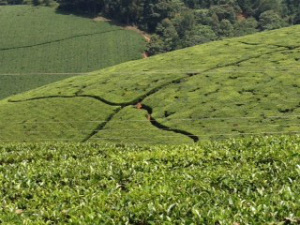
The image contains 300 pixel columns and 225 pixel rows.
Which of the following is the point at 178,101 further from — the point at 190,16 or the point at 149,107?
the point at 190,16

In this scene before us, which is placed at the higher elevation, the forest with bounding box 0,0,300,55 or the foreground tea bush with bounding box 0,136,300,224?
the foreground tea bush with bounding box 0,136,300,224

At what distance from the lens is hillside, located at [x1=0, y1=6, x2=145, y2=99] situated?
11831 centimetres

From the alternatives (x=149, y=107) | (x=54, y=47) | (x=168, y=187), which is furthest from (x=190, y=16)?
(x=168, y=187)

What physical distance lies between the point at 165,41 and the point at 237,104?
69.1 metres

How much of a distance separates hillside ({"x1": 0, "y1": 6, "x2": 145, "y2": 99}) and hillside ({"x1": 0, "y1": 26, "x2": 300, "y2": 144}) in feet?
119

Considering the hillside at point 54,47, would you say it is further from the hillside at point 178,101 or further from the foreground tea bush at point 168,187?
the foreground tea bush at point 168,187

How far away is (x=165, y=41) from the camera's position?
128 meters

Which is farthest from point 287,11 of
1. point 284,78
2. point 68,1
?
point 284,78

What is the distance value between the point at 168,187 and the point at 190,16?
125 m

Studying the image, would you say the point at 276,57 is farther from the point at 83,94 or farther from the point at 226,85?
the point at 83,94

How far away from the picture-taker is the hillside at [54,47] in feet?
388

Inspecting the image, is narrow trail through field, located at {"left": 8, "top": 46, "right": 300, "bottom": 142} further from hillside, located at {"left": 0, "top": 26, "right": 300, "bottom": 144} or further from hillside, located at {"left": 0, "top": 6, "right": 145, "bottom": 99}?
hillside, located at {"left": 0, "top": 6, "right": 145, "bottom": 99}

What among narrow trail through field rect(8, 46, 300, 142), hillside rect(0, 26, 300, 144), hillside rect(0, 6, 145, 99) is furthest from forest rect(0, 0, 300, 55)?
narrow trail through field rect(8, 46, 300, 142)

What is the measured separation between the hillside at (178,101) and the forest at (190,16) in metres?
46.9
